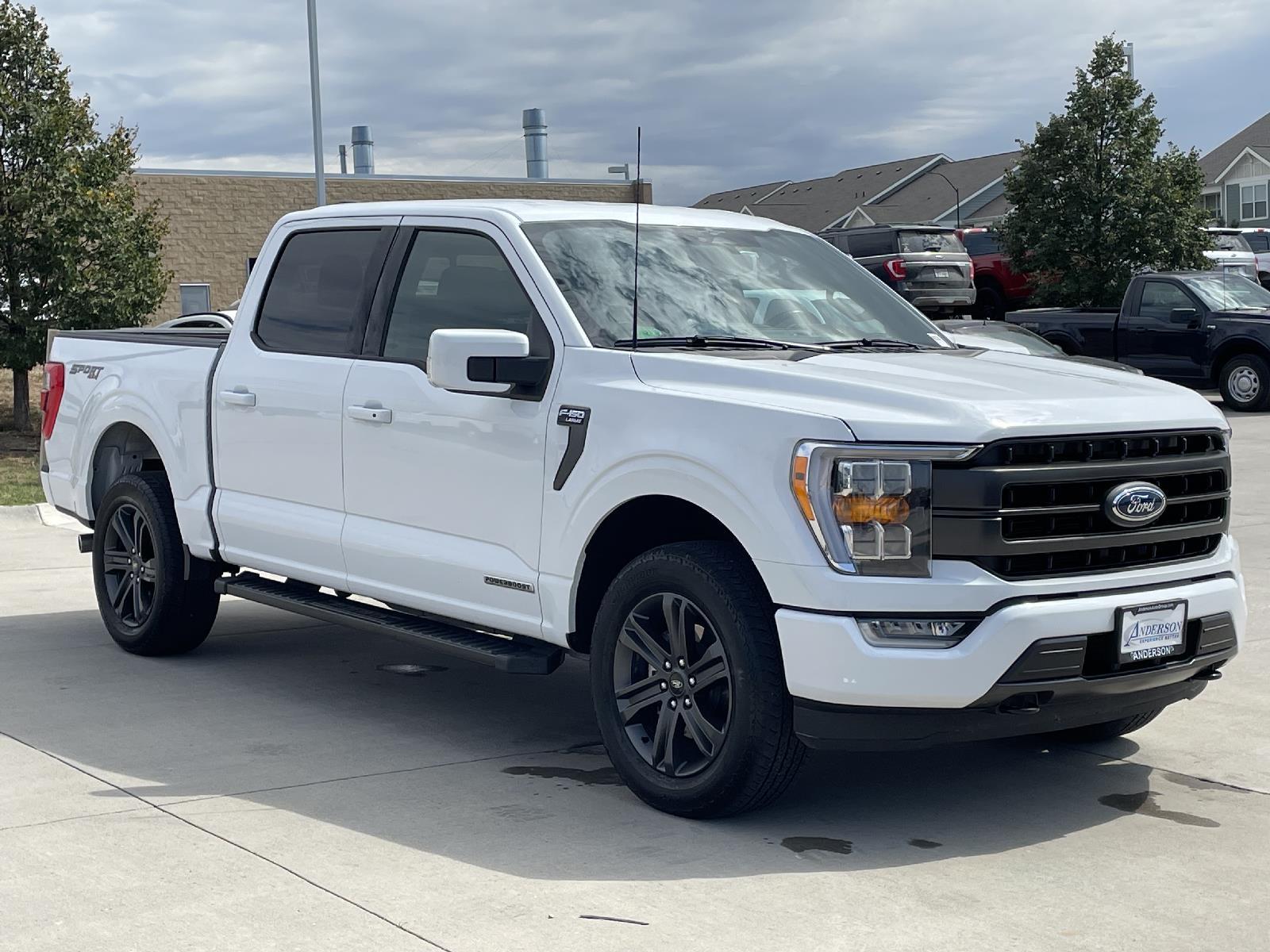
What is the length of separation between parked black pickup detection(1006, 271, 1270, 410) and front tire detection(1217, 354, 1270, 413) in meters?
0.01

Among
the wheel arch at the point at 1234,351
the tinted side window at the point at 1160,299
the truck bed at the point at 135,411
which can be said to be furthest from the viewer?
the tinted side window at the point at 1160,299

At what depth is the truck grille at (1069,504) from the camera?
4.73 metres

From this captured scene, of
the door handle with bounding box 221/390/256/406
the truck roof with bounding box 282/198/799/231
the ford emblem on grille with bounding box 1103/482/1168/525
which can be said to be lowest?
the ford emblem on grille with bounding box 1103/482/1168/525

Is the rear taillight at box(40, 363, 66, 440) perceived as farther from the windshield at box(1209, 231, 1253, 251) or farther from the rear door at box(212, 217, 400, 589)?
the windshield at box(1209, 231, 1253, 251)

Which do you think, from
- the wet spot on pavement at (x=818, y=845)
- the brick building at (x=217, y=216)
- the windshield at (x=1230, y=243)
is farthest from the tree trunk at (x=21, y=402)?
the windshield at (x=1230, y=243)

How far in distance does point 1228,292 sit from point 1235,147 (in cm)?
4995

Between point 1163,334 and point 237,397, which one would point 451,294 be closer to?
point 237,397

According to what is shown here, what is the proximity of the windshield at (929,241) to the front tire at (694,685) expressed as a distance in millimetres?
23417

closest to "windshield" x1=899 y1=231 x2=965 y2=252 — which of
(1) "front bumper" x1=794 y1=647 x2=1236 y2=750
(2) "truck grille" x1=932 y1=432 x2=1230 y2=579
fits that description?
(2) "truck grille" x1=932 y1=432 x2=1230 y2=579

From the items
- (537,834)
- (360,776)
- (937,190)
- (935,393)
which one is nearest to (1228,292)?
(935,393)

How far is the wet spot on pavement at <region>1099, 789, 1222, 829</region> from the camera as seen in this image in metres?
5.30

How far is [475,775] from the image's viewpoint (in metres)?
5.83

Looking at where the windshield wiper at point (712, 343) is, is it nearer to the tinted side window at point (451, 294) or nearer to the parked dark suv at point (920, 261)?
the tinted side window at point (451, 294)

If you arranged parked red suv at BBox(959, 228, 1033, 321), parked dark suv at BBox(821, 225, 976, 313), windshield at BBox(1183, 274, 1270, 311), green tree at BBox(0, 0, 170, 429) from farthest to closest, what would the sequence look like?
parked red suv at BBox(959, 228, 1033, 321)
parked dark suv at BBox(821, 225, 976, 313)
windshield at BBox(1183, 274, 1270, 311)
green tree at BBox(0, 0, 170, 429)
